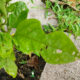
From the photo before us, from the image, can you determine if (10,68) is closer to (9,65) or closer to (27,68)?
(9,65)

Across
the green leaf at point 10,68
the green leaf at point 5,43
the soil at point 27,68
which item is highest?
the green leaf at point 5,43

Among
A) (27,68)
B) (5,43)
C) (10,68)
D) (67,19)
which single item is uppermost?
(5,43)

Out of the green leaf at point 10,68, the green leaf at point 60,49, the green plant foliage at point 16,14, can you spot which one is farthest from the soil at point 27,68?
the green leaf at point 60,49

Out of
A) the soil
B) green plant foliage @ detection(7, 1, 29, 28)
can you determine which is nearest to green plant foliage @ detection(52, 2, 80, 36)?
the soil

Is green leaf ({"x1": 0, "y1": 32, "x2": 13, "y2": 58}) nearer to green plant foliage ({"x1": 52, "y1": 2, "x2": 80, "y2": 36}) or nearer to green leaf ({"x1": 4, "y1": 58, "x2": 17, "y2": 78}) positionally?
green leaf ({"x1": 4, "y1": 58, "x2": 17, "y2": 78})

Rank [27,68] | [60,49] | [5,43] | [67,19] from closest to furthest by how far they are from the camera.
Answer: [60,49]
[5,43]
[27,68]
[67,19]

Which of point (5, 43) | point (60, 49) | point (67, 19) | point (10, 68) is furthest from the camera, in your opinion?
point (67, 19)

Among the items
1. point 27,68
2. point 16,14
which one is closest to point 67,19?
point 27,68

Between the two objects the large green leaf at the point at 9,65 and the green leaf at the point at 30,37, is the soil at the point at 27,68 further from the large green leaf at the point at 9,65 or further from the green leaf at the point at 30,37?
the green leaf at the point at 30,37
